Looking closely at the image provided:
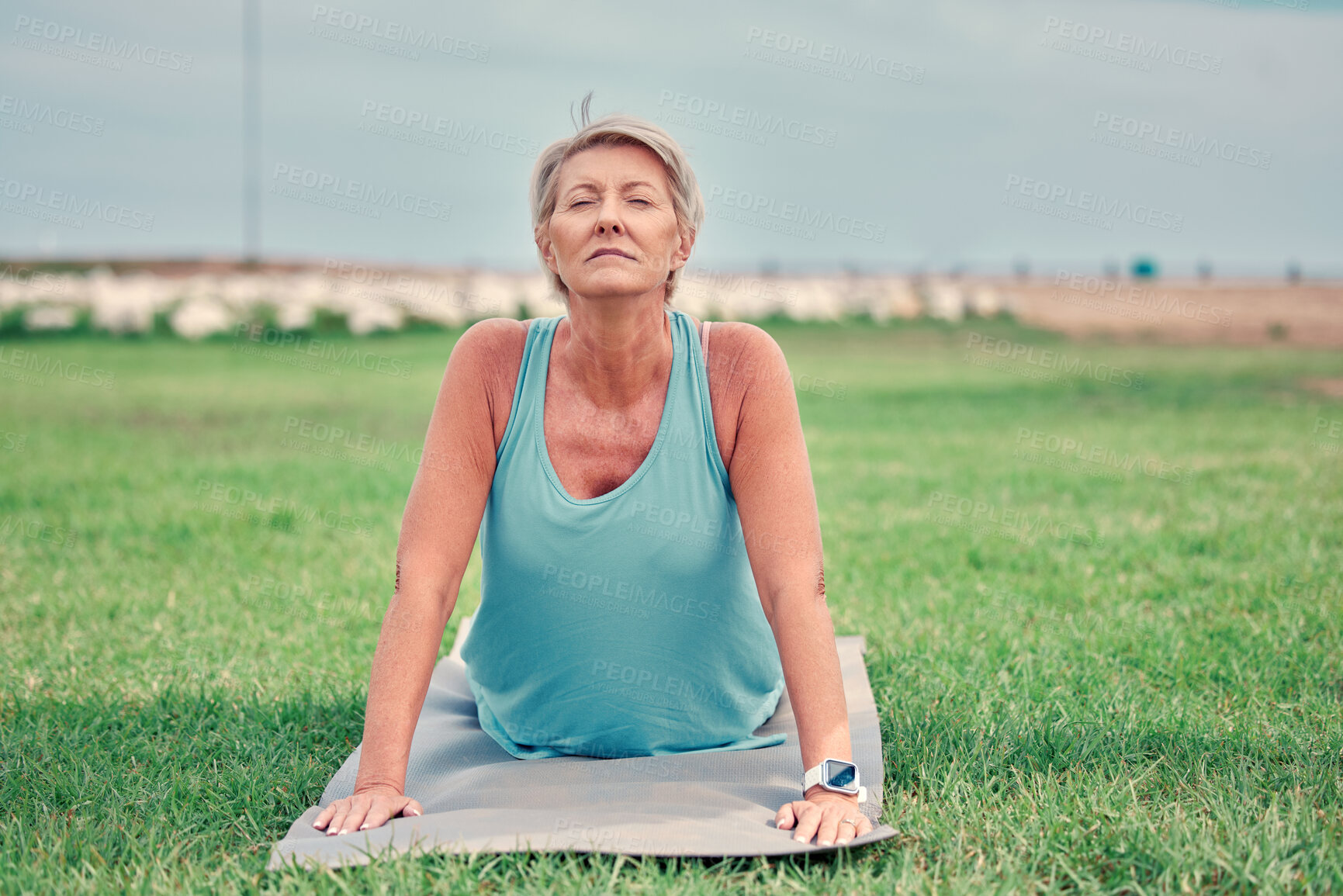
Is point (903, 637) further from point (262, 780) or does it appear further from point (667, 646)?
point (262, 780)

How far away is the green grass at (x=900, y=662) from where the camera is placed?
2350 mm

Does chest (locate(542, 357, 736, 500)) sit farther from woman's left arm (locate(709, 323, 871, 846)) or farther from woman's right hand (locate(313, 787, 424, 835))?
woman's right hand (locate(313, 787, 424, 835))

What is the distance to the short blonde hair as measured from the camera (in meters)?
2.62

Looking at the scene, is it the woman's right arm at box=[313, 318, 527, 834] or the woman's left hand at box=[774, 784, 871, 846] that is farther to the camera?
the woman's right arm at box=[313, 318, 527, 834]

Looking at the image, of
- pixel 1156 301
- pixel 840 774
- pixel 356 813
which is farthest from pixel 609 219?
pixel 1156 301

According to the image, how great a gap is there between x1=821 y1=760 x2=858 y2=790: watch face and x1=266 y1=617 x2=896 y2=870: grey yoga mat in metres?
0.12

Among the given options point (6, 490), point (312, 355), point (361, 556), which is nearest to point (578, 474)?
point (361, 556)

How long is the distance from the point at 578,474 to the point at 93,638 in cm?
262

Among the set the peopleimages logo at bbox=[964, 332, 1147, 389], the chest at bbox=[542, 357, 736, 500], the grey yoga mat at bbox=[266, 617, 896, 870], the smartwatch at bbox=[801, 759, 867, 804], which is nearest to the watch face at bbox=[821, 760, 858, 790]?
the smartwatch at bbox=[801, 759, 867, 804]

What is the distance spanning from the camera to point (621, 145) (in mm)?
2633

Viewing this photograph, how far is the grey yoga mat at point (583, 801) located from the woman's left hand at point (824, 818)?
0.08 ft

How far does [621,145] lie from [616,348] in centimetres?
50

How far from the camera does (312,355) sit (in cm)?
1769

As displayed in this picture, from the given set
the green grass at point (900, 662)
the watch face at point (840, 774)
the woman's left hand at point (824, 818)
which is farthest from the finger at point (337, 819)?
the watch face at point (840, 774)
